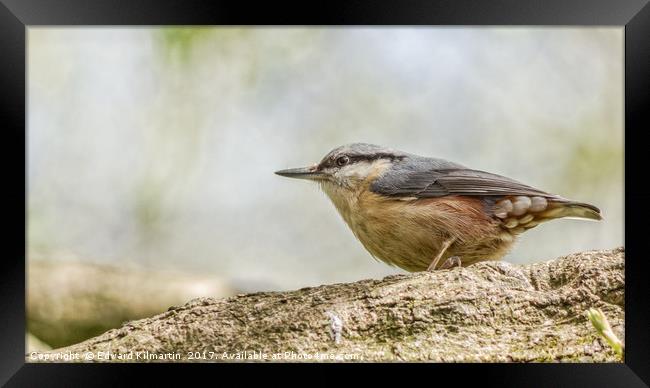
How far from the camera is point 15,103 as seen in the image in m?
3.99

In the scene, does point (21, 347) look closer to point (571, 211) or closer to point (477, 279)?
point (477, 279)

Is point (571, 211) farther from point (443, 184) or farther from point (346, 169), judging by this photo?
point (346, 169)

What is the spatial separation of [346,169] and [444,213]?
0.70 metres

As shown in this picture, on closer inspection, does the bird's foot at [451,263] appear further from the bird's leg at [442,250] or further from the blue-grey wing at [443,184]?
the blue-grey wing at [443,184]

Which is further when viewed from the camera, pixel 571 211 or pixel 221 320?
pixel 571 211

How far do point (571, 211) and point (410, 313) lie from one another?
1224mm

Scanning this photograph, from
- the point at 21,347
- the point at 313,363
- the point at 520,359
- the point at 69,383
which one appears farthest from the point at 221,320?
the point at 520,359

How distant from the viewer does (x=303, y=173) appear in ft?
14.6

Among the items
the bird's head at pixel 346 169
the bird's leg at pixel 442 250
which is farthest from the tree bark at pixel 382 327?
the bird's head at pixel 346 169

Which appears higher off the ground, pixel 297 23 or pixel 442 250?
pixel 297 23

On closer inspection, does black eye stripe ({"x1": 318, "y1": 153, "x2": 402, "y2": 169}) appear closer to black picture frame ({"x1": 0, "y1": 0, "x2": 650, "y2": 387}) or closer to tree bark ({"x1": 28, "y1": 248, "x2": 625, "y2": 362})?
black picture frame ({"x1": 0, "y1": 0, "x2": 650, "y2": 387})

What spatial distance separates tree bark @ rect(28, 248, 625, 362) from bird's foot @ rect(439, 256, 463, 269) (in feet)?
1.39

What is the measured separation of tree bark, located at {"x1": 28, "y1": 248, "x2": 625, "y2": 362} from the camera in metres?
3.57

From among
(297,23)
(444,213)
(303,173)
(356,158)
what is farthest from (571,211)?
(297,23)
